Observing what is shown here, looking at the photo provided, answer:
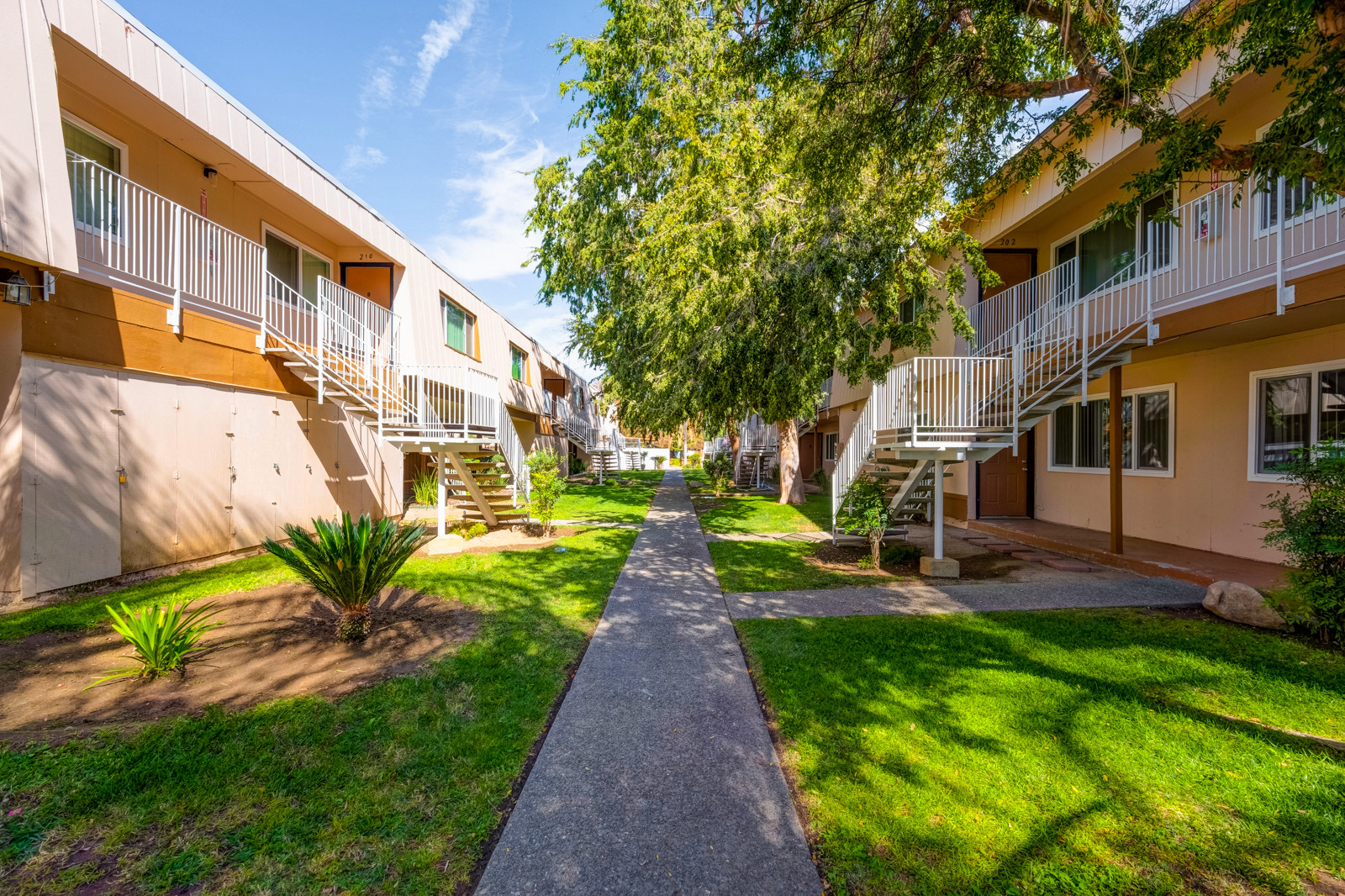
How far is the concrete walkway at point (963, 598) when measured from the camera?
5883 millimetres

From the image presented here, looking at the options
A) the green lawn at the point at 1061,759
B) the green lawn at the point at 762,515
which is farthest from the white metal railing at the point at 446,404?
the green lawn at the point at 1061,759

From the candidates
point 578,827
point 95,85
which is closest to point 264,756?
point 578,827

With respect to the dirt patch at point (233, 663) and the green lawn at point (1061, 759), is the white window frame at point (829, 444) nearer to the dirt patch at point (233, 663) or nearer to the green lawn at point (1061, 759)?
the green lawn at point (1061, 759)

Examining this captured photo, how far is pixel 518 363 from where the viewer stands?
21172 millimetres

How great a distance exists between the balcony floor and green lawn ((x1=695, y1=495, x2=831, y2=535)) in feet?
12.5

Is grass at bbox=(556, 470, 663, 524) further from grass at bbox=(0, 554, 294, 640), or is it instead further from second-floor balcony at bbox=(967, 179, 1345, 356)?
second-floor balcony at bbox=(967, 179, 1345, 356)

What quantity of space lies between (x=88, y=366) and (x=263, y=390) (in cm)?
238

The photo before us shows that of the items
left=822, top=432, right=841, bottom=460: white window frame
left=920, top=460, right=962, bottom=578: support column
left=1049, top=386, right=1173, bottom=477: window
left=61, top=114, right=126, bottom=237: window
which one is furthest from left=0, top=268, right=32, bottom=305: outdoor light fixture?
left=822, top=432, right=841, bottom=460: white window frame

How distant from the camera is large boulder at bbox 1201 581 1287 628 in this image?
201 inches

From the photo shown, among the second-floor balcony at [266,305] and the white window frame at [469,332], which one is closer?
the second-floor balcony at [266,305]

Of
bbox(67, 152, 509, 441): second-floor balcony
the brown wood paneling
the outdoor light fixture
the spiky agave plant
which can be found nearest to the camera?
the spiky agave plant

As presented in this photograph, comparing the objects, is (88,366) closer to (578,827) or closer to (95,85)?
(95,85)

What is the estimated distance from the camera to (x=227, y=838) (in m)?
2.44

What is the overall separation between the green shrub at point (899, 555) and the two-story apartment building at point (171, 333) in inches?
267
